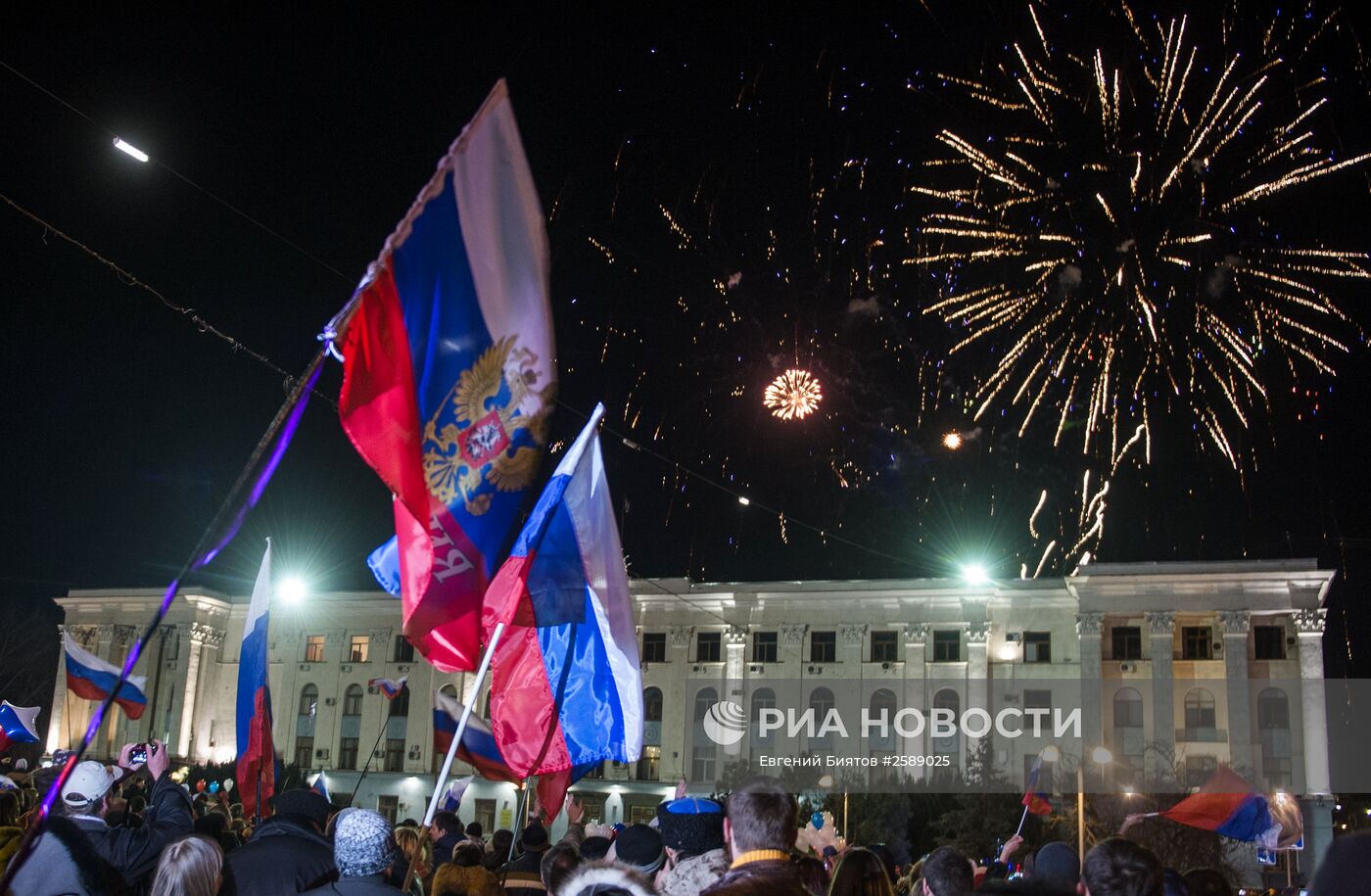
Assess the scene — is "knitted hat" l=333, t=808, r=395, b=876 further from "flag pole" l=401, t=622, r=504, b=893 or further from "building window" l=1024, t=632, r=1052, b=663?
"building window" l=1024, t=632, r=1052, b=663

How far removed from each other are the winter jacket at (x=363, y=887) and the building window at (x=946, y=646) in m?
41.6

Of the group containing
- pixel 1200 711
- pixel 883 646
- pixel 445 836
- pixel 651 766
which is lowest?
pixel 651 766

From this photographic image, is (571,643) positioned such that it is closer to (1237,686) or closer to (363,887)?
(363,887)

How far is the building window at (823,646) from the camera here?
46.0 metres

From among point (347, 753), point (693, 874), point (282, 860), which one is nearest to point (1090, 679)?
point (347, 753)

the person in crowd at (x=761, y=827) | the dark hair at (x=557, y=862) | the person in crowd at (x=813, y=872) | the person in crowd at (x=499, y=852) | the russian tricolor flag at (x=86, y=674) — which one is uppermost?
the russian tricolor flag at (x=86, y=674)

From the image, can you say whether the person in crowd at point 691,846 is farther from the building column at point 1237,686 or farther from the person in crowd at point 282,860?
the building column at point 1237,686

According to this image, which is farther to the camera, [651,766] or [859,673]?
[651,766]

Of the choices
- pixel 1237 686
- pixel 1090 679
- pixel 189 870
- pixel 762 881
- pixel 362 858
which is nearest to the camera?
pixel 762 881

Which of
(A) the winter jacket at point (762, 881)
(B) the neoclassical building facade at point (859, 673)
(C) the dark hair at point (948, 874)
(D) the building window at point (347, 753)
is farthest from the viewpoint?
(D) the building window at point (347, 753)

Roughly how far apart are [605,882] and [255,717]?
786cm

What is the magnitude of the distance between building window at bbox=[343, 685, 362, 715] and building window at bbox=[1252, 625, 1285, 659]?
32587 millimetres

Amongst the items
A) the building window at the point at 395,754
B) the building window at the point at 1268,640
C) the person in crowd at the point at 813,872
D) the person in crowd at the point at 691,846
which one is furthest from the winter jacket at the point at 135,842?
the building window at the point at 395,754

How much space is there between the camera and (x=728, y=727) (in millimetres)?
45719
